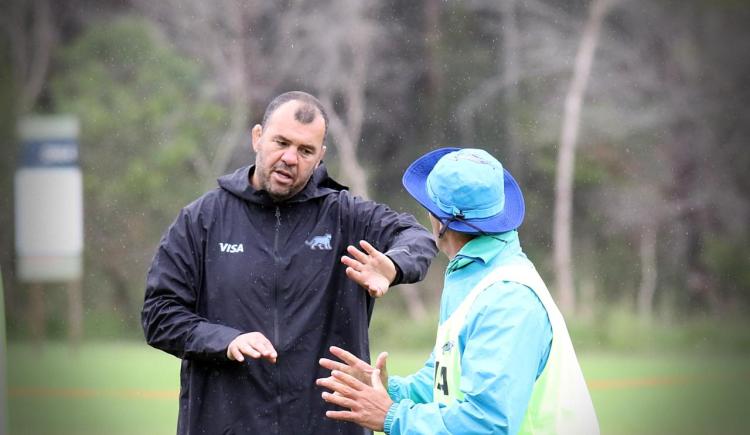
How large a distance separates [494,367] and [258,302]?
1.22 meters

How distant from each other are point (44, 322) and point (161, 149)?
→ 3.15m

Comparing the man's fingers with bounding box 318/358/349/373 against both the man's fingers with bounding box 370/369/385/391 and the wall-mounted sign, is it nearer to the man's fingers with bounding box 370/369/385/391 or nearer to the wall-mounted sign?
the man's fingers with bounding box 370/369/385/391

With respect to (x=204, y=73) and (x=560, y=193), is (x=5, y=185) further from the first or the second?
(x=560, y=193)

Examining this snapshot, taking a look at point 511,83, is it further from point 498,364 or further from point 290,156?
point 498,364

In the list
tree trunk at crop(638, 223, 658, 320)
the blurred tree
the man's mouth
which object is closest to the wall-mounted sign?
the blurred tree

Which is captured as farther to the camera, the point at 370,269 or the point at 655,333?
the point at 655,333

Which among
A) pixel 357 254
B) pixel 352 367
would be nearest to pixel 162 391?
pixel 357 254

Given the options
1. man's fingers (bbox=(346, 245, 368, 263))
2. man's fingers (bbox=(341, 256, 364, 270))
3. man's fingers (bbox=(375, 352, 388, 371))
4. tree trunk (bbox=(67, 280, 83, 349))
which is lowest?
tree trunk (bbox=(67, 280, 83, 349))

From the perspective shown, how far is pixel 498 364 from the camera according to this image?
253 cm

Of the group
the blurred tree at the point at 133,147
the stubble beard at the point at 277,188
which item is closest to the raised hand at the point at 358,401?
the stubble beard at the point at 277,188

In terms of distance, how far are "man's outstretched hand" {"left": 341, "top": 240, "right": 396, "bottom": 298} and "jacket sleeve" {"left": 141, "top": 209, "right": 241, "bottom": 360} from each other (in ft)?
1.32

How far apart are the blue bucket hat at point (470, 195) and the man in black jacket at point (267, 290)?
2.10 feet

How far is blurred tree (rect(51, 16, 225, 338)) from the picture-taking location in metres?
17.8

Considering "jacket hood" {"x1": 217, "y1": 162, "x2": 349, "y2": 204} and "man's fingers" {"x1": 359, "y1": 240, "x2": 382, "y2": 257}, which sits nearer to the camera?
"man's fingers" {"x1": 359, "y1": 240, "x2": 382, "y2": 257}
